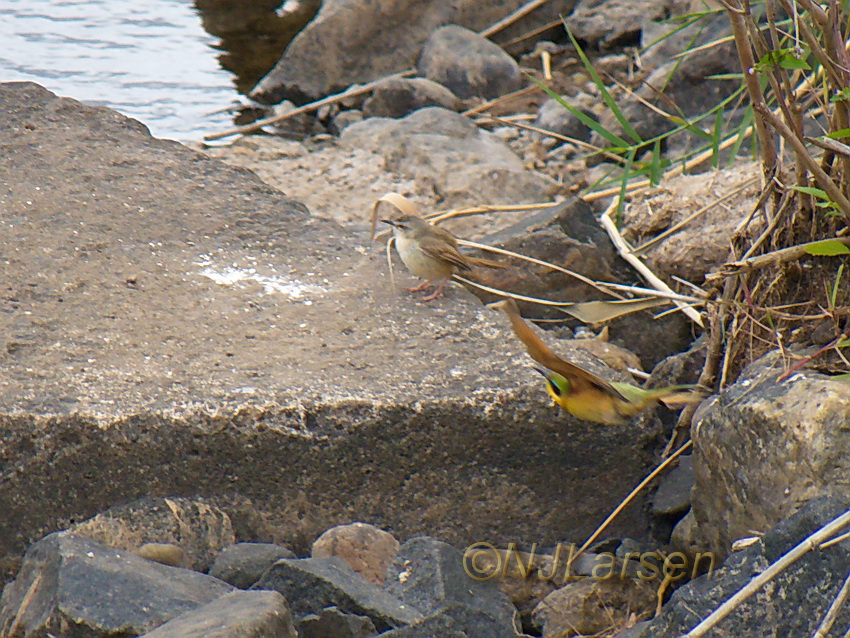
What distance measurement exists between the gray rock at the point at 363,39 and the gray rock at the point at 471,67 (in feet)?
2.24

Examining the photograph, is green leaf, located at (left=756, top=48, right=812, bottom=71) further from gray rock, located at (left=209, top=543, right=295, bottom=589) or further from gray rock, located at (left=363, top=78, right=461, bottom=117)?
gray rock, located at (left=363, top=78, right=461, bottom=117)

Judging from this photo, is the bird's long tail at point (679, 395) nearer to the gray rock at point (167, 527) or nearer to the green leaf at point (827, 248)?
the green leaf at point (827, 248)

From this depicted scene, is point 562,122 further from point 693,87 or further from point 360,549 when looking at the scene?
point 360,549

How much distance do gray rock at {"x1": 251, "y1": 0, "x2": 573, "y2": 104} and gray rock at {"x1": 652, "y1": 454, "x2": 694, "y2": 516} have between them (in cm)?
711

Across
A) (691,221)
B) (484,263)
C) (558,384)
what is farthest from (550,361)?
(691,221)

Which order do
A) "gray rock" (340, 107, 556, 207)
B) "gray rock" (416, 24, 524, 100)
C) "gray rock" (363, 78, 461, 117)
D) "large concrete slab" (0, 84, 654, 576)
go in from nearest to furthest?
"large concrete slab" (0, 84, 654, 576), "gray rock" (340, 107, 556, 207), "gray rock" (363, 78, 461, 117), "gray rock" (416, 24, 524, 100)

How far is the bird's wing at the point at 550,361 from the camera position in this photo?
111 inches

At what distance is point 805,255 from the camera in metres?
3.00

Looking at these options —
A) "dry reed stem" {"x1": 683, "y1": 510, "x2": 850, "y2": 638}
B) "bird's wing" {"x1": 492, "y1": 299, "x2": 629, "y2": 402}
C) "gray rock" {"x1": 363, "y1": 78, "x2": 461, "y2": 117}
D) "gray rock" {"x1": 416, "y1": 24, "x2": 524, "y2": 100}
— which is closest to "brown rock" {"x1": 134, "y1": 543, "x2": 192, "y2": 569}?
"bird's wing" {"x1": 492, "y1": 299, "x2": 629, "y2": 402}

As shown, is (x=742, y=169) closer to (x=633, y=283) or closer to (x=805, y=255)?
(x=633, y=283)

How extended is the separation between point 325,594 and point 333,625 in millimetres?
84

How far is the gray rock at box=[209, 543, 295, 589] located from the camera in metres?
2.88

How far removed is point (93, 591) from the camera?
2.52 meters

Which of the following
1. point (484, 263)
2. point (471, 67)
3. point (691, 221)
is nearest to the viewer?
point (484, 263)
